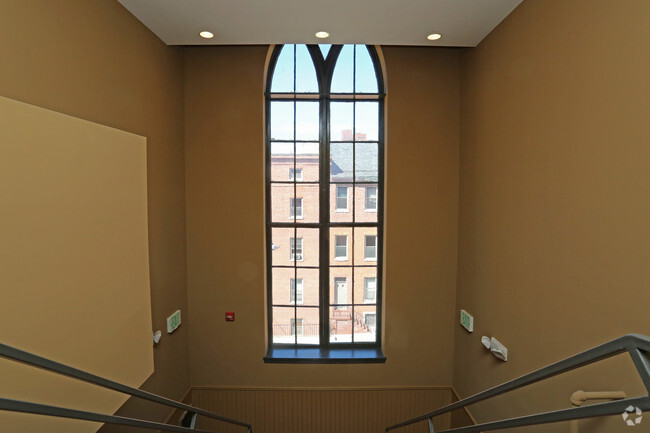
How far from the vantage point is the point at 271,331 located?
3965mm

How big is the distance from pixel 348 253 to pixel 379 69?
1.94 metres

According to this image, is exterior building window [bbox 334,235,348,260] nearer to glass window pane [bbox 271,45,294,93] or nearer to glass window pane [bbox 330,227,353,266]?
glass window pane [bbox 330,227,353,266]

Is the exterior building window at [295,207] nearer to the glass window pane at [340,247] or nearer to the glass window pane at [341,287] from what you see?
the glass window pane at [340,247]

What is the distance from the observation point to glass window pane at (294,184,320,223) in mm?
3871

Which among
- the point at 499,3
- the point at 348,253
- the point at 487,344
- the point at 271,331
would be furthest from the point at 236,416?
the point at 499,3

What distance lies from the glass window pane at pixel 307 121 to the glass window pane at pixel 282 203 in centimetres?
55

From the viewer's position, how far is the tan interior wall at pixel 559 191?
159 centimetres

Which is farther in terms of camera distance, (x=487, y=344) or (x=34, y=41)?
(x=487, y=344)

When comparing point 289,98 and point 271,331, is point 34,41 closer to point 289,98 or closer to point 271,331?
point 289,98

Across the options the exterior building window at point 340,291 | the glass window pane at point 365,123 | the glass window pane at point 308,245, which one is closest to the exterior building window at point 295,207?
the glass window pane at point 308,245

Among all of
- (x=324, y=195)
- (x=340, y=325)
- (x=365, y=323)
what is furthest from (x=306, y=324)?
(x=324, y=195)

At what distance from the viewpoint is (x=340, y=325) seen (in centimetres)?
403

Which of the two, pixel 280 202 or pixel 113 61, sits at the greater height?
pixel 113 61

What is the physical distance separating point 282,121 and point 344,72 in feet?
2.72
